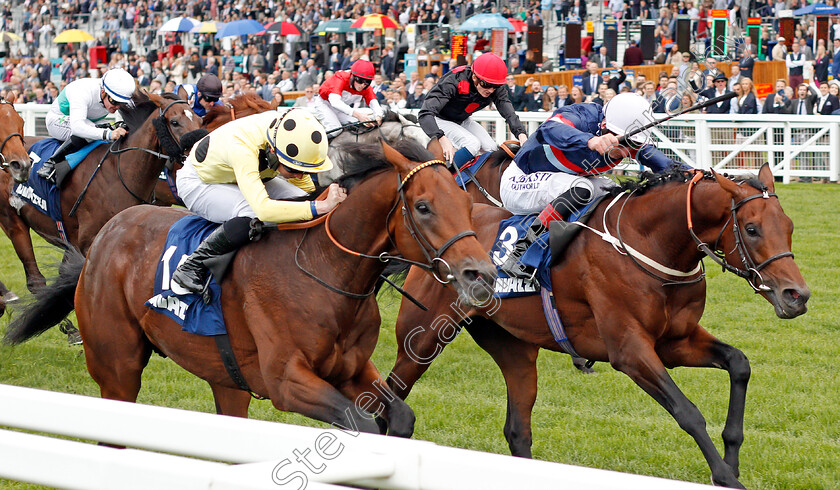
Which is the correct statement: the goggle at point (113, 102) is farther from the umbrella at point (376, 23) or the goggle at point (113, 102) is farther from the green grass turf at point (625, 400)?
the umbrella at point (376, 23)

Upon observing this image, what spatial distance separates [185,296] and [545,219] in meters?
1.95

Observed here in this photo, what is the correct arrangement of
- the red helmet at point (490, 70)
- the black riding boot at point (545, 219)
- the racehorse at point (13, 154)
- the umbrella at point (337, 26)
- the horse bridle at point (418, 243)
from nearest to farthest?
1. the horse bridle at point (418, 243)
2. the black riding boot at point (545, 219)
3. the red helmet at point (490, 70)
4. the racehorse at point (13, 154)
5. the umbrella at point (337, 26)

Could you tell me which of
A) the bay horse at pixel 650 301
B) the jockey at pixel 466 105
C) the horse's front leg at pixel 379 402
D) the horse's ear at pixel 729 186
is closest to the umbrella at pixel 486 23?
the jockey at pixel 466 105

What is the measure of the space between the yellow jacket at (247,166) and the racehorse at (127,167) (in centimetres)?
310

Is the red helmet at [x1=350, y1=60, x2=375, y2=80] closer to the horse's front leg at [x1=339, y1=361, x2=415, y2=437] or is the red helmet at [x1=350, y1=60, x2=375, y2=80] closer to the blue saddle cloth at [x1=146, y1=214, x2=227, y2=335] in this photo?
the blue saddle cloth at [x1=146, y1=214, x2=227, y2=335]

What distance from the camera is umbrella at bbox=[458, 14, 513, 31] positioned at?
872 inches

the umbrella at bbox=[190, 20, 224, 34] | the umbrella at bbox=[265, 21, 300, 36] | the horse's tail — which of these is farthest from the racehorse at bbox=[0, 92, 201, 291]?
the umbrella at bbox=[190, 20, 224, 34]

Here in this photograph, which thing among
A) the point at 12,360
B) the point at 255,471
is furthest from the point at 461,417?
the point at 255,471

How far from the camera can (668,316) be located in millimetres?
4785

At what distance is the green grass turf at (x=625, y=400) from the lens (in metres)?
5.13

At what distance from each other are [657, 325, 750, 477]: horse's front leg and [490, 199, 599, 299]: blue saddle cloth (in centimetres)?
69

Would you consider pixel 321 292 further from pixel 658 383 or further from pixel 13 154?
pixel 13 154

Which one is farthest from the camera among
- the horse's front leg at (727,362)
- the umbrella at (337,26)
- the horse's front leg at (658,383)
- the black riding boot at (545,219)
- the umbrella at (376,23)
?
the umbrella at (337,26)

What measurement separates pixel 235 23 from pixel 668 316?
24.5m
